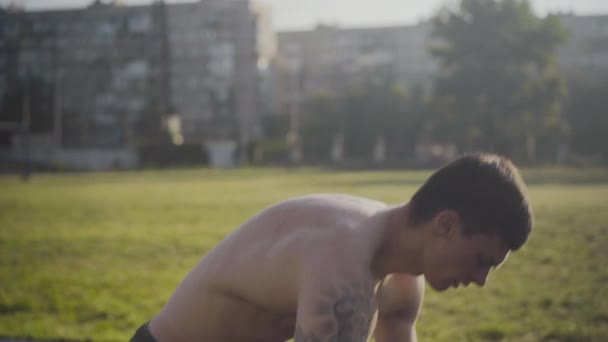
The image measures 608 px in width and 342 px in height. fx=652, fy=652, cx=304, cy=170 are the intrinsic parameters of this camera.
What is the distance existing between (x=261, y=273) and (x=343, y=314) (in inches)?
13.7

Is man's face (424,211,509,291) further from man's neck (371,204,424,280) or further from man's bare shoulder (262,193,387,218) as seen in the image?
man's bare shoulder (262,193,387,218)

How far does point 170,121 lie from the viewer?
130ft

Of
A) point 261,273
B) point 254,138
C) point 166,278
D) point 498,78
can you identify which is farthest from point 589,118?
point 261,273

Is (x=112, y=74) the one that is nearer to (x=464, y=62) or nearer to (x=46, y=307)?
(x=464, y=62)

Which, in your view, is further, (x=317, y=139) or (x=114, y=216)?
(x=317, y=139)

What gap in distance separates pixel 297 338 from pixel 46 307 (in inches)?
135

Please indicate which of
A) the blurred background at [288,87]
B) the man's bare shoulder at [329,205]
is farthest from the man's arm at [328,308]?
the blurred background at [288,87]

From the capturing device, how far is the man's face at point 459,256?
1.97m

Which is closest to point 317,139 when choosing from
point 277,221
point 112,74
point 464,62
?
point 464,62

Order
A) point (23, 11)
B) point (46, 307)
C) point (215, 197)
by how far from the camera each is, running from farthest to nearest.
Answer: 1. point (23, 11)
2. point (215, 197)
3. point (46, 307)

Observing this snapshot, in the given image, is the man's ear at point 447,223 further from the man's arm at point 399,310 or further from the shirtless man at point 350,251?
the man's arm at point 399,310

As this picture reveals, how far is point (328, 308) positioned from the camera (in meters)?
1.84

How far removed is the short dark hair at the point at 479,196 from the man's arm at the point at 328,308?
0.30 m

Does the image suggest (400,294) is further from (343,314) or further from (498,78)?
(498,78)
